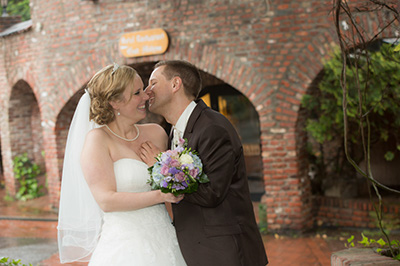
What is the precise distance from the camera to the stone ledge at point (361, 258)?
3.11 m

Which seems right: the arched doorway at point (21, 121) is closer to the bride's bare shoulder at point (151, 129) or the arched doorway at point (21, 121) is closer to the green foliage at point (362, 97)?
the green foliage at point (362, 97)

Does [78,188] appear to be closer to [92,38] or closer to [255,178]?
[92,38]

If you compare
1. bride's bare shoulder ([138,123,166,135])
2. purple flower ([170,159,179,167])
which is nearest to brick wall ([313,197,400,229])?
bride's bare shoulder ([138,123,166,135])

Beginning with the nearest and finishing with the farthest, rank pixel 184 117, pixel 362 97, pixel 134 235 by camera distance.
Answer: pixel 184 117
pixel 134 235
pixel 362 97

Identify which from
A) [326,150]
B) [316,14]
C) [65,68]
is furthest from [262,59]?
[65,68]

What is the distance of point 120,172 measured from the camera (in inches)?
113

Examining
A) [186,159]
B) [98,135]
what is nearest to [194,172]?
[186,159]

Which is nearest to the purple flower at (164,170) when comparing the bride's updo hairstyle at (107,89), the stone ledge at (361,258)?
the bride's updo hairstyle at (107,89)

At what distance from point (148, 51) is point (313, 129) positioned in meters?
2.97

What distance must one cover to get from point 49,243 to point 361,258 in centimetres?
557

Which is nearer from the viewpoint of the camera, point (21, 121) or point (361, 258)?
point (361, 258)

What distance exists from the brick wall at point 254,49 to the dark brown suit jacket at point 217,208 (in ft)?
13.7

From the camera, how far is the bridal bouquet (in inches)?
93.6

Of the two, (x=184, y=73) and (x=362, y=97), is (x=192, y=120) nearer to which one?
(x=184, y=73)
